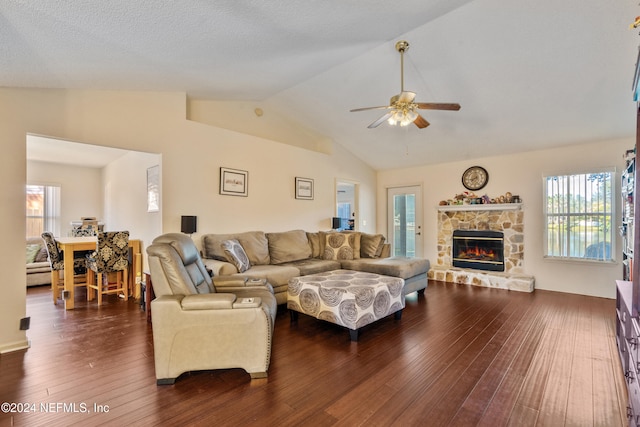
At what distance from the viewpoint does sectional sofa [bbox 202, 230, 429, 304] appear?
3.78 m

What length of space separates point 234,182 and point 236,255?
4.53ft

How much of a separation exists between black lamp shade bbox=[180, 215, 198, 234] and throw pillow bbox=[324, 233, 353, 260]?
226cm

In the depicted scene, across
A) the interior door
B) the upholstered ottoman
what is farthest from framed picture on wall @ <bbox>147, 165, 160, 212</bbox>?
the interior door

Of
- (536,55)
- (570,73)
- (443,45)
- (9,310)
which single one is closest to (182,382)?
(9,310)

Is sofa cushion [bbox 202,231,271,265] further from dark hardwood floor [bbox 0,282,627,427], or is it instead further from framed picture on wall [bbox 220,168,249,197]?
dark hardwood floor [bbox 0,282,627,427]

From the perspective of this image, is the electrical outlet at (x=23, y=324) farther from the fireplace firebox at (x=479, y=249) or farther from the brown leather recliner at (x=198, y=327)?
the fireplace firebox at (x=479, y=249)

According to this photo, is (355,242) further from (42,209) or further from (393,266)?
(42,209)

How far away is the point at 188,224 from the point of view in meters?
3.88

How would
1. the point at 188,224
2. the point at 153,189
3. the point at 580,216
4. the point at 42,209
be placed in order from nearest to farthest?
the point at 188,224 → the point at 153,189 → the point at 580,216 → the point at 42,209

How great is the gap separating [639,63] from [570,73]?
245cm

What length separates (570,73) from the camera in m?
3.29

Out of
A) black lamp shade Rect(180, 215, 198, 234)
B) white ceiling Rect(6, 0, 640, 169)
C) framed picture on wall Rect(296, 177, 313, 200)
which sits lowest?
black lamp shade Rect(180, 215, 198, 234)

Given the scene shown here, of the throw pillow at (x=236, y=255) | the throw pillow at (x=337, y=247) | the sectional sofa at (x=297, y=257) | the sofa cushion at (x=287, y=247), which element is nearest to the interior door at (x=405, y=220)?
the sectional sofa at (x=297, y=257)

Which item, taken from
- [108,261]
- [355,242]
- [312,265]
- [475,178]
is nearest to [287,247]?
[312,265]
